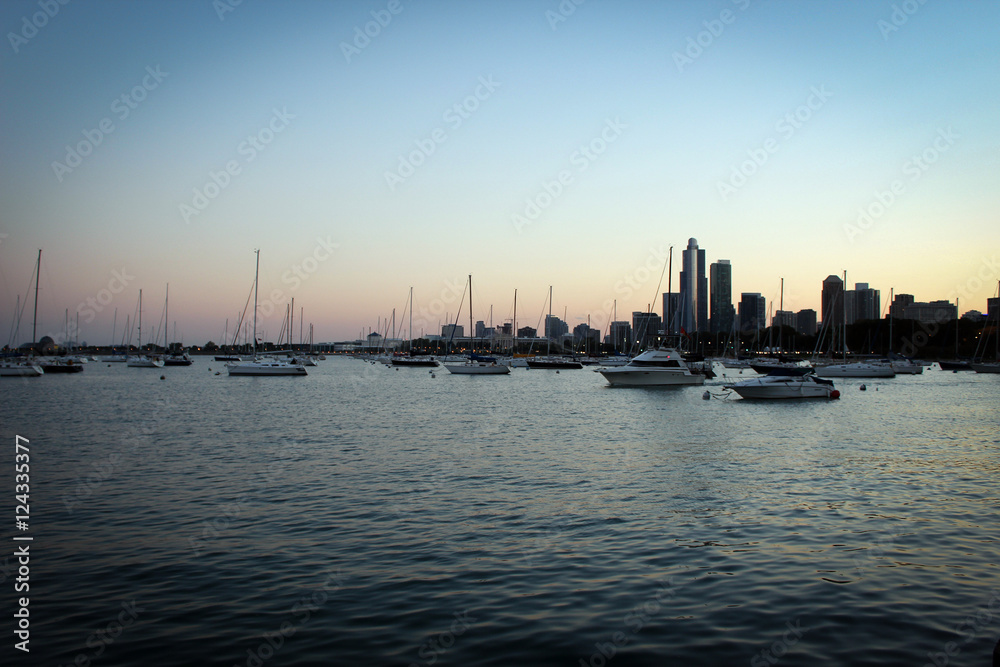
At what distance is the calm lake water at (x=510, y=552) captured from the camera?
8336 millimetres

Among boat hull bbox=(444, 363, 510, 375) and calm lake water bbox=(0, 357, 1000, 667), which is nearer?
calm lake water bbox=(0, 357, 1000, 667)

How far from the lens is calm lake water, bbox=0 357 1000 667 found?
8.34 metres

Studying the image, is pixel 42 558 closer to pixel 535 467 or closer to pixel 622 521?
pixel 622 521

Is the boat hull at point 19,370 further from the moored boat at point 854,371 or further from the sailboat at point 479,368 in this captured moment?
the moored boat at point 854,371

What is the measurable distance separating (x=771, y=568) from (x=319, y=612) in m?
7.44

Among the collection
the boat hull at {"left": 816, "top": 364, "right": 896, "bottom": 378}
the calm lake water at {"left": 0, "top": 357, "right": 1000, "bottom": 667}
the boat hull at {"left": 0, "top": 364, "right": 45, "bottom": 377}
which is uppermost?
the boat hull at {"left": 816, "top": 364, "right": 896, "bottom": 378}

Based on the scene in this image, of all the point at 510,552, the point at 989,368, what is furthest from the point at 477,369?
the point at 510,552

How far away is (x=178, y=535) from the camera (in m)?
13.3

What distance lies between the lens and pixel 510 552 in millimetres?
12031

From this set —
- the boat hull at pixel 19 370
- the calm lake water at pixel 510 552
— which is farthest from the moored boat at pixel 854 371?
the boat hull at pixel 19 370

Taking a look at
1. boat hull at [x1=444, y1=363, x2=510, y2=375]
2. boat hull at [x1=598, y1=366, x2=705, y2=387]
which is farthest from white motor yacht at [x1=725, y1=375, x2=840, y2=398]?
boat hull at [x1=444, y1=363, x2=510, y2=375]

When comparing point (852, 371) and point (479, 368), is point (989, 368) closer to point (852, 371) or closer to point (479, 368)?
point (852, 371)

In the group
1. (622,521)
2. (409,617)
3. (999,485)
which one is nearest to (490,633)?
(409,617)

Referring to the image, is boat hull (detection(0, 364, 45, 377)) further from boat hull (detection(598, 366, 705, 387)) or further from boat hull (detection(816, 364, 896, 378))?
boat hull (detection(816, 364, 896, 378))
